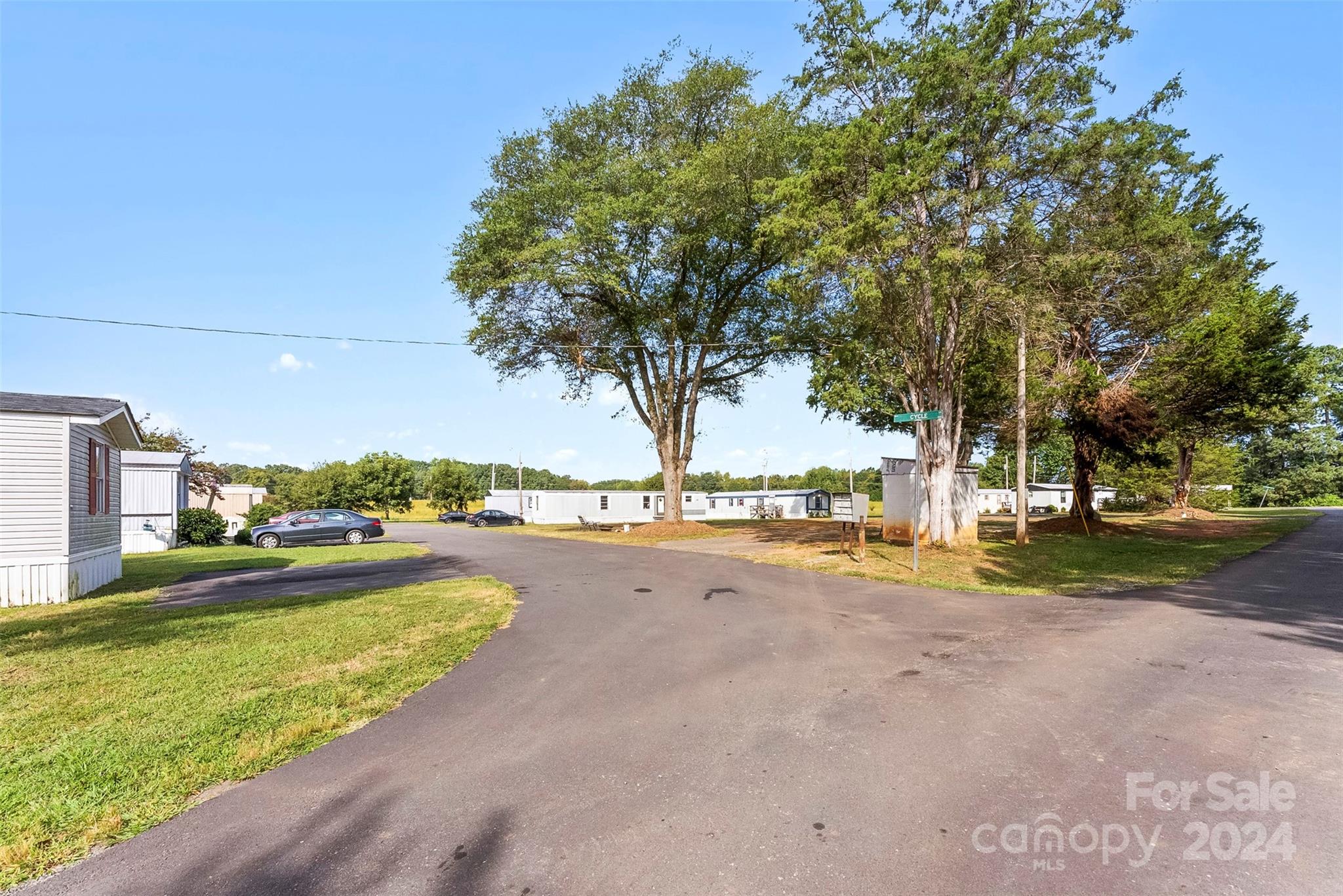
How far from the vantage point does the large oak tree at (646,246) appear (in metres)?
22.5

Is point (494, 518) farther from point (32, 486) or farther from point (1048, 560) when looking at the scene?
point (1048, 560)

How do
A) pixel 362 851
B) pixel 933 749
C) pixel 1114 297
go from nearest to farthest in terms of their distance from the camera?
pixel 362 851 < pixel 933 749 < pixel 1114 297

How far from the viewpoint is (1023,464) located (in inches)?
720

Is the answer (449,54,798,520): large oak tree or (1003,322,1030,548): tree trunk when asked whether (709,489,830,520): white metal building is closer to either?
(449,54,798,520): large oak tree

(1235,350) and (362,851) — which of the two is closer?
(362,851)

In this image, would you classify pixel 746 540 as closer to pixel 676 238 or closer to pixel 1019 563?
pixel 1019 563

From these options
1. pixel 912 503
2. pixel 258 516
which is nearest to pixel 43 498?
A: pixel 912 503

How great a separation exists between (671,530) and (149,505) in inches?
794

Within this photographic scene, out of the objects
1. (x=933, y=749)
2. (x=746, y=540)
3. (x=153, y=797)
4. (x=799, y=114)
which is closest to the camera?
(x=153, y=797)

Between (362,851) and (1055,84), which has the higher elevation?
(1055,84)

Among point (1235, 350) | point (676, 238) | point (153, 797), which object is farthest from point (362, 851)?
point (1235, 350)

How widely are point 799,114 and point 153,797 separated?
2007cm

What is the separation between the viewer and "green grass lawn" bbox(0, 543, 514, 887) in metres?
3.44

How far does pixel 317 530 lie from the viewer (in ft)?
78.3
